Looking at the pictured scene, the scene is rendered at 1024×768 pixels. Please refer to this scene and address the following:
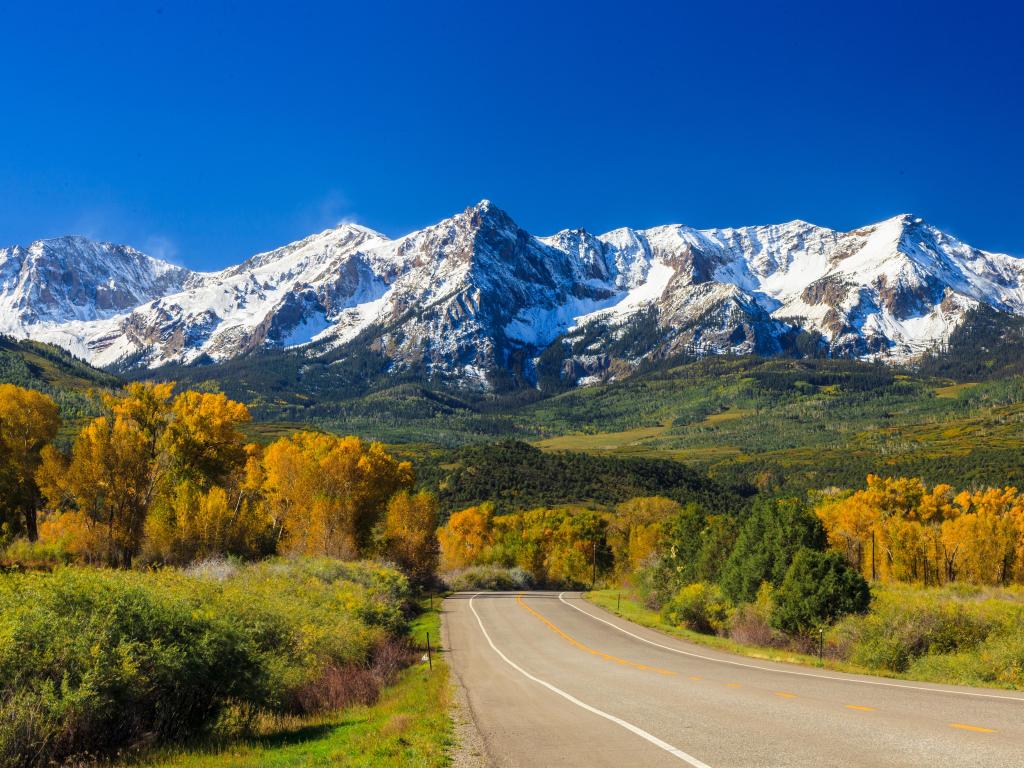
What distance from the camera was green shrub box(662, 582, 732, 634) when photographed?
44.1m

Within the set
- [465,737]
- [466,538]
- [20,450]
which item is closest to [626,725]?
[465,737]

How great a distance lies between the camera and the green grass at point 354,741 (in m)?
12.5

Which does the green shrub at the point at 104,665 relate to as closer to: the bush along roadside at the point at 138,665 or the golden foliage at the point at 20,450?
the bush along roadside at the point at 138,665

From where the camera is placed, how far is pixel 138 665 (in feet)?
43.0

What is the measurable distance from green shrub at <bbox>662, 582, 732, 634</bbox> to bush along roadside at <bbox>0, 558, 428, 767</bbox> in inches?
1124

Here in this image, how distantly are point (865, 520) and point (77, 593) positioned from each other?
242 ft

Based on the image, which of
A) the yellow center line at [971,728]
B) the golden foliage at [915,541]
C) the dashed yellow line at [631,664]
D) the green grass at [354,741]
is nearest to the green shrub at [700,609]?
the dashed yellow line at [631,664]

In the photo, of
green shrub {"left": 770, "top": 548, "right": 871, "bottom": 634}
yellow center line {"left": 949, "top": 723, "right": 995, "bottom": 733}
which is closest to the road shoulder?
yellow center line {"left": 949, "top": 723, "right": 995, "bottom": 733}

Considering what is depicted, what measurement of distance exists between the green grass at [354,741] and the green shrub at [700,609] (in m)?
27.2

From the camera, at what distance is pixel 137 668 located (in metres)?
13.1

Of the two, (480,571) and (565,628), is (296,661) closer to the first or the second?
(565,628)

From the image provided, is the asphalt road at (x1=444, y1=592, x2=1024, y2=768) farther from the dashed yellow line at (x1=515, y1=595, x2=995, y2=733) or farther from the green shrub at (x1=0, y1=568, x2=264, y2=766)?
the green shrub at (x1=0, y1=568, x2=264, y2=766)

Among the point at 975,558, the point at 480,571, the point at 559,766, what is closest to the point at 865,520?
the point at 975,558

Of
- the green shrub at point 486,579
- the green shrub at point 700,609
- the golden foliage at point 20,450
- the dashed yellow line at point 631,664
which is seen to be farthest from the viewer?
the green shrub at point 486,579
